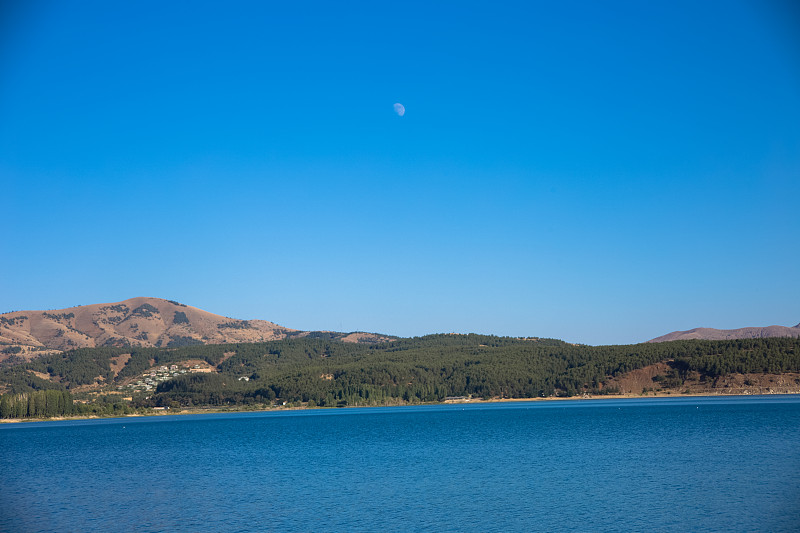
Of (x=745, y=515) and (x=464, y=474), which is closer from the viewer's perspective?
(x=745, y=515)

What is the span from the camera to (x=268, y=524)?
1688 inches

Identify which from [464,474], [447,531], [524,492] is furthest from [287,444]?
[447,531]

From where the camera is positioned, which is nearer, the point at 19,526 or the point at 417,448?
the point at 19,526

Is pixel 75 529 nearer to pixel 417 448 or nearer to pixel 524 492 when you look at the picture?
pixel 524 492

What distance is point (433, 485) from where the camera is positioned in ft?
185

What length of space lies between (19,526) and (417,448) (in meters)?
55.2

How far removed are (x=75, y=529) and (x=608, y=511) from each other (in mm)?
35751

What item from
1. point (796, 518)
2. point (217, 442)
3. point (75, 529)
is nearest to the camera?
point (796, 518)

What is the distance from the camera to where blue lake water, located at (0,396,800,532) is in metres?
42.7

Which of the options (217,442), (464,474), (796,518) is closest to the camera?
(796,518)

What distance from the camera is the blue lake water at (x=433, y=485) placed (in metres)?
42.7

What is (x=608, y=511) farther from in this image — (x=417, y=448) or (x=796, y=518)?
(x=417, y=448)

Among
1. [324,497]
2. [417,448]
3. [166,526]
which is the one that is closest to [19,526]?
[166,526]

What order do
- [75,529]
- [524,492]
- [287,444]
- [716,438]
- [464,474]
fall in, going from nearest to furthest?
[75,529] → [524,492] → [464,474] → [716,438] → [287,444]
